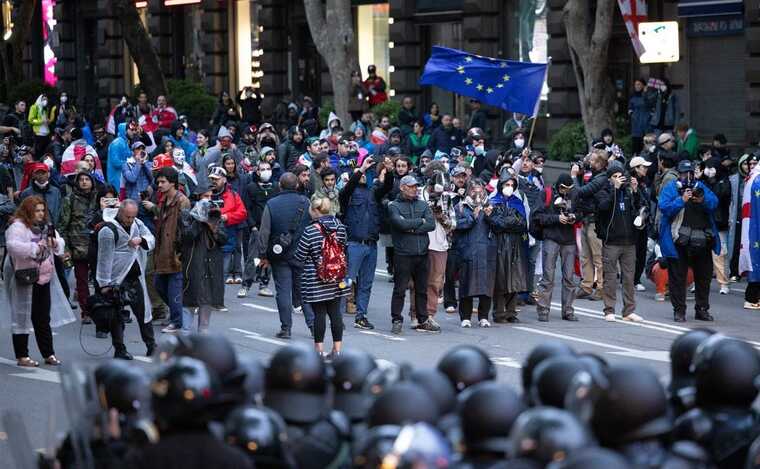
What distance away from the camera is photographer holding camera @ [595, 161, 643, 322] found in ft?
51.1

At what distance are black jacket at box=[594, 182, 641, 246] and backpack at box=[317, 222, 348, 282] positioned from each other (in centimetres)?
353

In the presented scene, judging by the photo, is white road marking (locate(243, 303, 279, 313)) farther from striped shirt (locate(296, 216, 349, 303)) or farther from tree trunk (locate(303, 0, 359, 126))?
tree trunk (locate(303, 0, 359, 126))

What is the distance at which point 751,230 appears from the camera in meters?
16.6

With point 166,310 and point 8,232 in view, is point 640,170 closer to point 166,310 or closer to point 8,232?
point 166,310

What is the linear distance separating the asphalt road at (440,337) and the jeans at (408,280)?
212 mm

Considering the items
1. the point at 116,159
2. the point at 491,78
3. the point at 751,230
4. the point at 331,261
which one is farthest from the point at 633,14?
the point at 331,261

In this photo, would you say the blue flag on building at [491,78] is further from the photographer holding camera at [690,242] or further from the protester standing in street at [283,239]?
the protester standing in street at [283,239]

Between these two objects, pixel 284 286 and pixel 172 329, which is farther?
pixel 172 329

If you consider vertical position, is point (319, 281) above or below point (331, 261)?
below

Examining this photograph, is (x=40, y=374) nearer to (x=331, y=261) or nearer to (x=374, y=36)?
(x=331, y=261)

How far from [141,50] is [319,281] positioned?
79.7 feet

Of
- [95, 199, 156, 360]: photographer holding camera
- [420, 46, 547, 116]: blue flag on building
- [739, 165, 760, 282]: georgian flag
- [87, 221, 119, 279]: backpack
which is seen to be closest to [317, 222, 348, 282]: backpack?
[95, 199, 156, 360]: photographer holding camera

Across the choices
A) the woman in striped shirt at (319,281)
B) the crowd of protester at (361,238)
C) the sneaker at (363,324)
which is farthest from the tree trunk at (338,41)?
the woman in striped shirt at (319,281)

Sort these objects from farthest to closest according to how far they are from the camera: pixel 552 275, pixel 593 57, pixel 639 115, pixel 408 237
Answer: pixel 639 115, pixel 593 57, pixel 552 275, pixel 408 237
